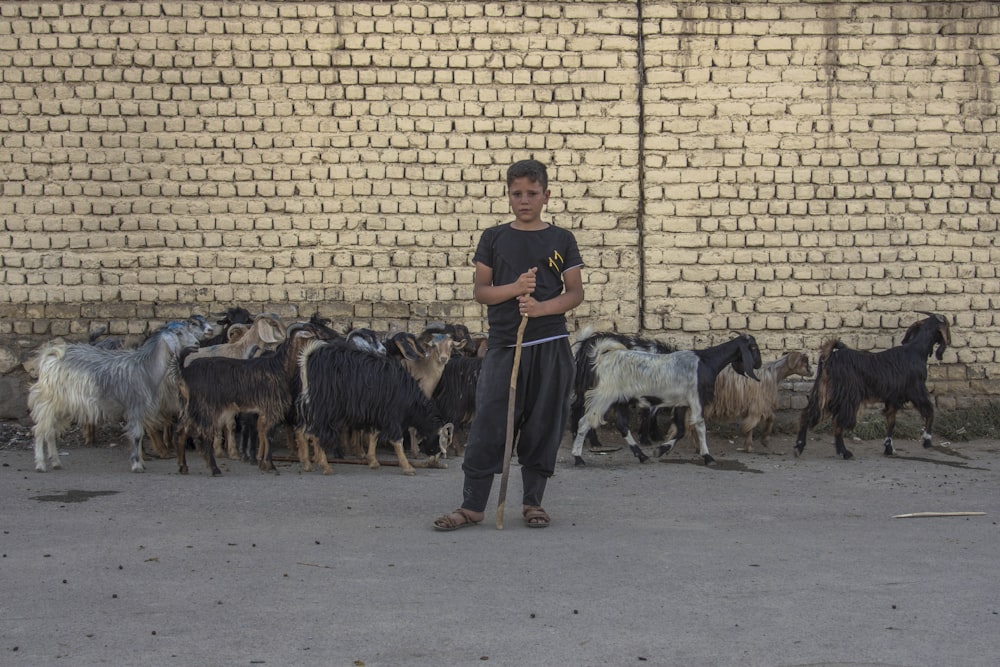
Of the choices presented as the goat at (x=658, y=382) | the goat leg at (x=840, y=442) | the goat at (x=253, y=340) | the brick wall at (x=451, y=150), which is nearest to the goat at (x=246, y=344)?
the goat at (x=253, y=340)

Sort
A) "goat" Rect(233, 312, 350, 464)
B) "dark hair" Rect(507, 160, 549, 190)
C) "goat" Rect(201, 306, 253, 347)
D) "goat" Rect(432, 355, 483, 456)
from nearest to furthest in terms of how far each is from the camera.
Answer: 1. "dark hair" Rect(507, 160, 549, 190)
2. "goat" Rect(233, 312, 350, 464)
3. "goat" Rect(432, 355, 483, 456)
4. "goat" Rect(201, 306, 253, 347)

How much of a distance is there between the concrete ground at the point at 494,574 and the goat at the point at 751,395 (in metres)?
1.60

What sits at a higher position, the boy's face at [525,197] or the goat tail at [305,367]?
the boy's face at [525,197]

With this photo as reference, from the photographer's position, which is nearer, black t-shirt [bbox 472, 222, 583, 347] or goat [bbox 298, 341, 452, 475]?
black t-shirt [bbox 472, 222, 583, 347]

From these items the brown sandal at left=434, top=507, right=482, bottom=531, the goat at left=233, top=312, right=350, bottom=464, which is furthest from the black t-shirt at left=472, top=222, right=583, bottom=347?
the goat at left=233, top=312, right=350, bottom=464

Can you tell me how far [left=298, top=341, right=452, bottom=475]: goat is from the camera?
8.59 meters

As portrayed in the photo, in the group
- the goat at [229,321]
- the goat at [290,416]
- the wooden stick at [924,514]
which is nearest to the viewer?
the wooden stick at [924,514]

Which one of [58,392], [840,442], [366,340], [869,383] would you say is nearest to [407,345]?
[366,340]

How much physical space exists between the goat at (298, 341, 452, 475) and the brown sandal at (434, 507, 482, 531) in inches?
92.1

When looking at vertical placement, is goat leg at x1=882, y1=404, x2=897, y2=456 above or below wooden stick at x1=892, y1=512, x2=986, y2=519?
above

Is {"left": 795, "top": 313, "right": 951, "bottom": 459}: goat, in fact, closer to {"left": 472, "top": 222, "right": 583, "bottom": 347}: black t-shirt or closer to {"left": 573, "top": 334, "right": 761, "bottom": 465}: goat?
{"left": 573, "top": 334, "right": 761, "bottom": 465}: goat

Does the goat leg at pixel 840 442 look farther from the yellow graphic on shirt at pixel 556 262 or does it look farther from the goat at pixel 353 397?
the yellow graphic on shirt at pixel 556 262

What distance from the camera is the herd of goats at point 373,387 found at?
8625 millimetres

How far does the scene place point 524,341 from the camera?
6.27 meters
